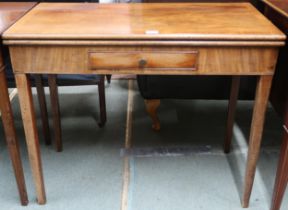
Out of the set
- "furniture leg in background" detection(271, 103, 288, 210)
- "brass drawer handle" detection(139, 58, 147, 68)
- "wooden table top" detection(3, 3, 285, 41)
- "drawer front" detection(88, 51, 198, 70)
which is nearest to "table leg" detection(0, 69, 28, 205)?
"wooden table top" detection(3, 3, 285, 41)

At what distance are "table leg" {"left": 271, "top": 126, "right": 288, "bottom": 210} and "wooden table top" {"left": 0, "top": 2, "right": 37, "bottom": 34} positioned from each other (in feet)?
3.30

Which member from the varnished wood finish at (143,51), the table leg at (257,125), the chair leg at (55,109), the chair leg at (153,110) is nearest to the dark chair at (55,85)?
the chair leg at (55,109)

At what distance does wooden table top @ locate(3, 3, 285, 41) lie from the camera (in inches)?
43.8

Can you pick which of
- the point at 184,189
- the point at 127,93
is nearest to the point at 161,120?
the point at 127,93

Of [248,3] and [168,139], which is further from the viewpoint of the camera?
[168,139]

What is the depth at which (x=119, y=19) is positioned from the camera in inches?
50.7

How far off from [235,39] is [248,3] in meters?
0.49

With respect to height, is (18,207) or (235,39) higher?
→ (235,39)

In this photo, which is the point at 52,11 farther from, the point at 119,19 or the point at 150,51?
the point at 150,51

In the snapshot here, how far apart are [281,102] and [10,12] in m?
1.07

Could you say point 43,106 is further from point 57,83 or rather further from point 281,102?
point 281,102

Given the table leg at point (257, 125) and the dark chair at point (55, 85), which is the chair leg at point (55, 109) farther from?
the table leg at point (257, 125)

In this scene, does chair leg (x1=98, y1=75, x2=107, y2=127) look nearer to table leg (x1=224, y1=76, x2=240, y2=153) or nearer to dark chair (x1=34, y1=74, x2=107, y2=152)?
dark chair (x1=34, y1=74, x2=107, y2=152)

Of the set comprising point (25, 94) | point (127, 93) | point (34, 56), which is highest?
point (34, 56)
